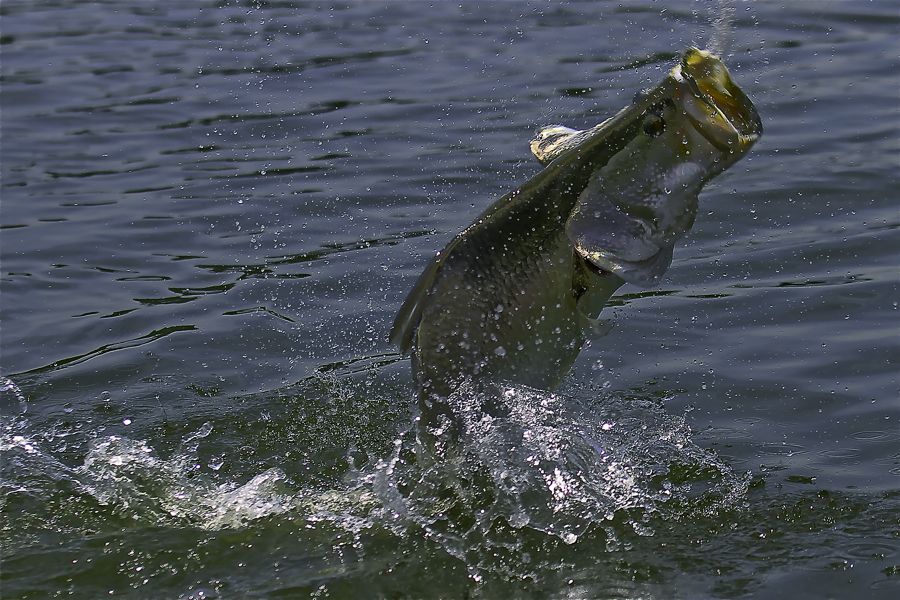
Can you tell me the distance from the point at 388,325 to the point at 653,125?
2612 mm

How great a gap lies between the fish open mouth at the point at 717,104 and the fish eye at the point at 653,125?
105 millimetres

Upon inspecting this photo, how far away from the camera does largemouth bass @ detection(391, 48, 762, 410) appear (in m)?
4.29

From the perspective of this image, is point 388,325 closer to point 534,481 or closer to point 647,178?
point 534,481

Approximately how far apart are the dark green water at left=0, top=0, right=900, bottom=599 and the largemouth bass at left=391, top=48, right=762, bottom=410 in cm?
Result: 29

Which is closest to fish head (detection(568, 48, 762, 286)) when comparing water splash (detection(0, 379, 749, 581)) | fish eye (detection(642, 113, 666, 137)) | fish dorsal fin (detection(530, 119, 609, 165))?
fish eye (detection(642, 113, 666, 137))

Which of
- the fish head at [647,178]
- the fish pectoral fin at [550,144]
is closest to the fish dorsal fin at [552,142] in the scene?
the fish pectoral fin at [550,144]

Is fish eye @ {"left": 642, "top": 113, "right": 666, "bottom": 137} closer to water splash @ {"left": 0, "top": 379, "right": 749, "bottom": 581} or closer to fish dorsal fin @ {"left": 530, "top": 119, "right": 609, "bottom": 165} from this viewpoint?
fish dorsal fin @ {"left": 530, "top": 119, "right": 609, "bottom": 165}

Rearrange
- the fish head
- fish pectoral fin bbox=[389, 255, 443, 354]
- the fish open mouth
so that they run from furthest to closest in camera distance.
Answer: fish pectoral fin bbox=[389, 255, 443, 354] < the fish head < the fish open mouth

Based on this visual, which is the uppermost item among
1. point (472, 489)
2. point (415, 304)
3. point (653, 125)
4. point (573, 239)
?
point (653, 125)

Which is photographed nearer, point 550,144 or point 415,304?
point 415,304

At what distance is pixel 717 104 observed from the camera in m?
4.23

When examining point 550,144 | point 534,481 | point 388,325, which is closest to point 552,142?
point 550,144

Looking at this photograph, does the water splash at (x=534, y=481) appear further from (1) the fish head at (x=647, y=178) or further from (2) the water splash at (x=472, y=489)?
(1) the fish head at (x=647, y=178)

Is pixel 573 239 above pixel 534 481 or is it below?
above
